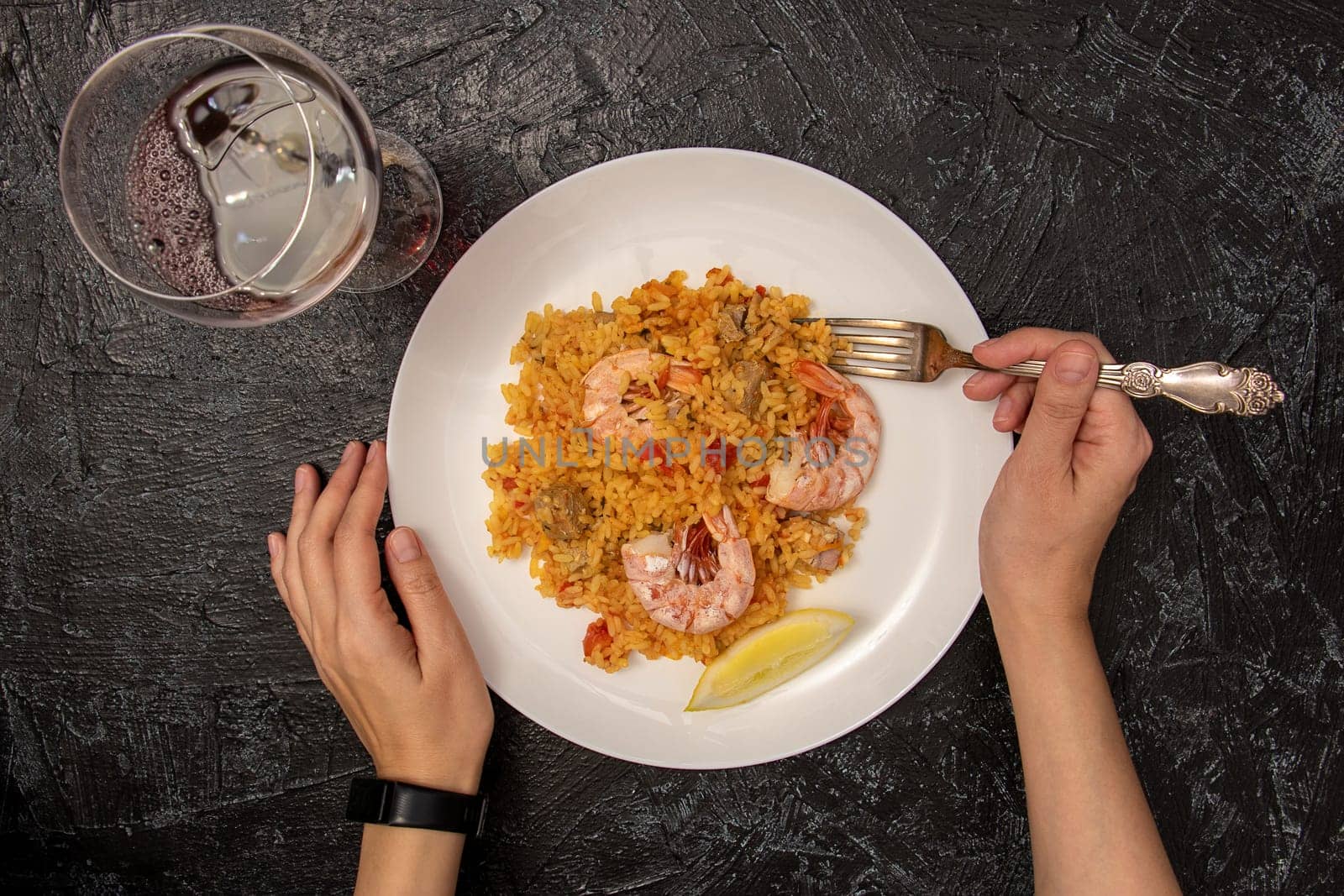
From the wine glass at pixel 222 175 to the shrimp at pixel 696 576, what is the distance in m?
0.79

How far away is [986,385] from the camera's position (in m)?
1.65

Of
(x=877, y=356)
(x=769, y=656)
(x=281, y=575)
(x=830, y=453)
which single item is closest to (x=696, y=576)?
(x=769, y=656)

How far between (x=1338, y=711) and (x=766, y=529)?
1372 millimetres

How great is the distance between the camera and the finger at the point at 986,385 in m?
1.64

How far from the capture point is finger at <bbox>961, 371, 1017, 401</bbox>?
164 centimetres

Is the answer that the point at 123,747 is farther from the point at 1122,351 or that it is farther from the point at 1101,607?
the point at 1122,351

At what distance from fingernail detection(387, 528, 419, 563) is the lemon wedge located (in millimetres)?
653

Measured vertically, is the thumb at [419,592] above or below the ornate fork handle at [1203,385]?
below

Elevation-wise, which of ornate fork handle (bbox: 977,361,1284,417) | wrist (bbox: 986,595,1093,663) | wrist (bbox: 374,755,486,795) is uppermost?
ornate fork handle (bbox: 977,361,1284,417)

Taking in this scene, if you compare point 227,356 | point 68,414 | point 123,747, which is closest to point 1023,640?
point 227,356

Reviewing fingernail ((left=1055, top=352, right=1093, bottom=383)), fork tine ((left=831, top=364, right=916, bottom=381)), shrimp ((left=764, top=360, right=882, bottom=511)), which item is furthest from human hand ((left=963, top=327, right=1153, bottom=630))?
shrimp ((left=764, top=360, right=882, bottom=511))

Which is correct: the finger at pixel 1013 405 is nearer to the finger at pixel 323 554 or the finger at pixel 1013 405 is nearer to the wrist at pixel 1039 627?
the wrist at pixel 1039 627

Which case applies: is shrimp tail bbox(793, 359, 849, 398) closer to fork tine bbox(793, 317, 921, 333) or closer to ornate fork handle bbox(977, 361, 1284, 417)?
fork tine bbox(793, 317, 921, 333)

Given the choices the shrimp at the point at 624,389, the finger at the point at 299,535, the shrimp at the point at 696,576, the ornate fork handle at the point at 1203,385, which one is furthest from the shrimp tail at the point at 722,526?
the finger at the point at 299,535
